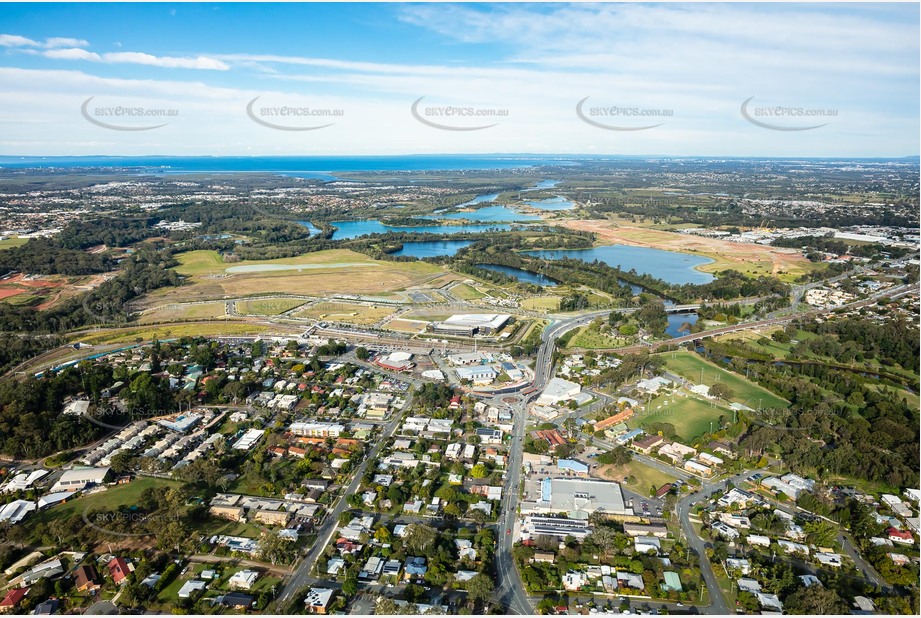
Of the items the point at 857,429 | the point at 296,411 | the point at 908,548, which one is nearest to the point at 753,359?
the point at 857,429

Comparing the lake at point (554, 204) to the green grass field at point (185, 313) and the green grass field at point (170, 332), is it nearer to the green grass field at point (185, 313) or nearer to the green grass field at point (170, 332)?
the green grass field at point (185, 313)

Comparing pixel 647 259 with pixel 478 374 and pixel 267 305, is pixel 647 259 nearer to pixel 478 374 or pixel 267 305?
pixel 478 374

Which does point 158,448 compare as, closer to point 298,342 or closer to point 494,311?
point 298,342

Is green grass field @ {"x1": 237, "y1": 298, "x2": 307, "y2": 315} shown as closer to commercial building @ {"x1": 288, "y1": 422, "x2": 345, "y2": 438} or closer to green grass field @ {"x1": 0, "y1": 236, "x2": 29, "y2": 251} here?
commercial building @ {"x1": 288, "y1": 422, "x2": 345, "y2": 438}

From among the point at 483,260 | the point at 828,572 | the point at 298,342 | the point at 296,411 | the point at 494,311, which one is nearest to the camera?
the point at 828,572

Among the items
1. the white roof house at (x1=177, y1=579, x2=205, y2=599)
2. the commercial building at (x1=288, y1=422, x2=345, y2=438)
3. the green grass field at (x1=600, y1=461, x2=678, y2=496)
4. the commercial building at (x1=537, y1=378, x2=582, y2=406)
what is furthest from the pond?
the white roof house at (x1=177, y1=579, x2=205, y2=599)

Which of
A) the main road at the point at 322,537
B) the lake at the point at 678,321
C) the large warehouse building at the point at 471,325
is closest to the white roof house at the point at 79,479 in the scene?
the main road at the point at 322,537
